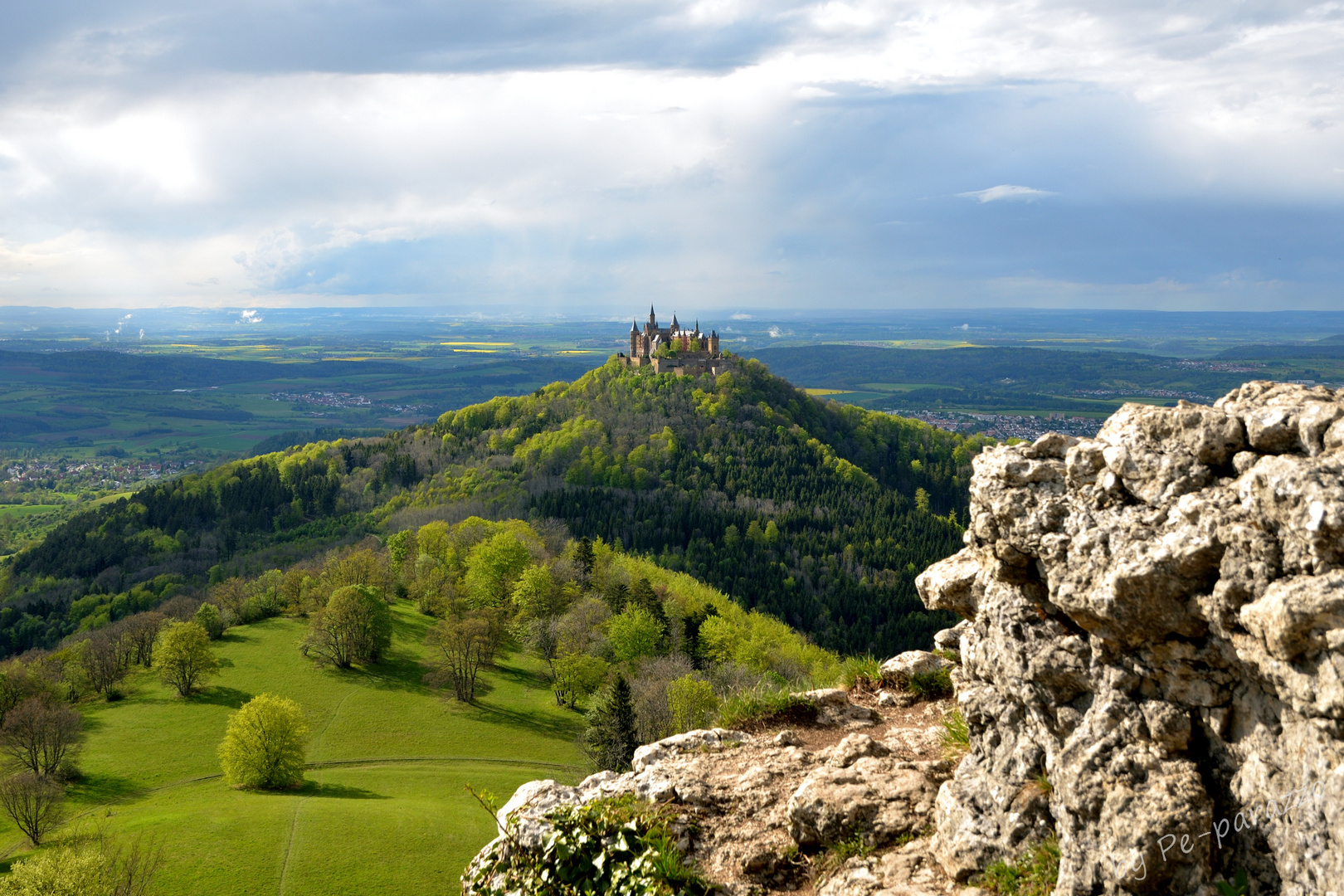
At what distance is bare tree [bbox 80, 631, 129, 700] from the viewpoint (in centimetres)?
6278

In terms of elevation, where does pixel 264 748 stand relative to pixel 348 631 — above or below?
below

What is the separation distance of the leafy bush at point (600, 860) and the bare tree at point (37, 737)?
51806 mm

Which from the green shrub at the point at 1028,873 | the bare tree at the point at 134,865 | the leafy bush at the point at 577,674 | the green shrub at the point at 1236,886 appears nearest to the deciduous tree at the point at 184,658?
the bare tree at the point at 134,865

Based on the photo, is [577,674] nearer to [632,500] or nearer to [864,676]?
[864,676]

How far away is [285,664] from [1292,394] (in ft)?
241

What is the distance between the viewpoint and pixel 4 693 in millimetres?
55562

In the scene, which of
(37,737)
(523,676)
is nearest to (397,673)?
(523,676)

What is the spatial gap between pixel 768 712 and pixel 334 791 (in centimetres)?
4102

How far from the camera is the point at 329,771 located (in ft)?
163

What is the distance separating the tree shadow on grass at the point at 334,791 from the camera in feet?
145

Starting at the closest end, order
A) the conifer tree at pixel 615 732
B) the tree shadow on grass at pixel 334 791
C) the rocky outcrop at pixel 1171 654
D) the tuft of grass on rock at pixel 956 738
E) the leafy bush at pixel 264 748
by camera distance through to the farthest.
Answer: the rocky outcrop at pixel 1171 654 < the tuft of grass on rock at pixel 956 738 < the conifer tree at pixel 615 732 < the tree shadow on grass at pixel 334 791 < the leafy bush at pixel 264 748

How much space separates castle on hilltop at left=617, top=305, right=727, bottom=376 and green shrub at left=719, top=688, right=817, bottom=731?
139070 millimetres

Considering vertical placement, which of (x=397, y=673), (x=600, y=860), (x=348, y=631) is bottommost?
(x=397, y=673)

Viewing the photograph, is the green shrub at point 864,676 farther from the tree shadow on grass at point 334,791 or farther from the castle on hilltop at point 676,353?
the castle on hilltop at point 676,353
